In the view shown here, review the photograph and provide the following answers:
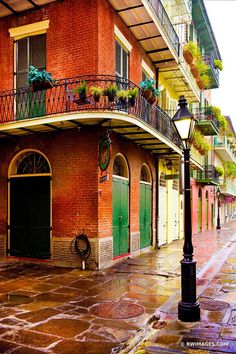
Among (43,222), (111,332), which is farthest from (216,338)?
(43,222)

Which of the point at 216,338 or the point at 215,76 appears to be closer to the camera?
the point at 216,338

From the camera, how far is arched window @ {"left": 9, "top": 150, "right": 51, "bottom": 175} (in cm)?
1084

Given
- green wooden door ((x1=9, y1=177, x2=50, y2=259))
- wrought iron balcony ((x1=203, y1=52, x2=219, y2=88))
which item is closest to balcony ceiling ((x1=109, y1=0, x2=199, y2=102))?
green wooden door ((x1=9, y1=177, x2=50, y2=259))

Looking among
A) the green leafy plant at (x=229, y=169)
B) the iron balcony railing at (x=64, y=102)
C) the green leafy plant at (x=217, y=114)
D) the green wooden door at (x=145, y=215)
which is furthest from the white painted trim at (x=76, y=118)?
the green leafy plant at (x=229, y=169)

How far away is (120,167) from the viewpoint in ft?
38.6

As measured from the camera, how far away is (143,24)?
37.7ft

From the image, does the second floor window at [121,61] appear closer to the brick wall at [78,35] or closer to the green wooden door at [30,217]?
the brick wall at [78,35]

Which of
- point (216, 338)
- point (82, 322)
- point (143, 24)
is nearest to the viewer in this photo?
point (216, 338)

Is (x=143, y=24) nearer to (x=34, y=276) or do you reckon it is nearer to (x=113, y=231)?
(x=113, y=231)

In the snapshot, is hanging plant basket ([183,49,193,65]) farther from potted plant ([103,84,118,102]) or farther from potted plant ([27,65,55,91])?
potted plant ([27,65,55,91])

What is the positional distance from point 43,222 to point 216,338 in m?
6.66

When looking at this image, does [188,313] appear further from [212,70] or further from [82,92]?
[212,70]

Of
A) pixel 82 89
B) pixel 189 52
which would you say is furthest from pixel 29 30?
pixel 189 52

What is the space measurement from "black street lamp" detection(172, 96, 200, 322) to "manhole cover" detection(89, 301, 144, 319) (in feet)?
2.65
